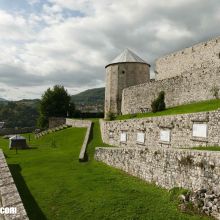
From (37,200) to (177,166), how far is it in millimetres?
5510

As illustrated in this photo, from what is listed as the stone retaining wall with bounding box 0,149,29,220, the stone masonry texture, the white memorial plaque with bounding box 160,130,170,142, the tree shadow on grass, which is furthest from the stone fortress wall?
the stone retaining wall with bounding box 0,149,29,220

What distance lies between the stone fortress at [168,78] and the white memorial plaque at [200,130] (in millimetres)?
9556

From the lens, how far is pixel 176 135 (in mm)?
16938

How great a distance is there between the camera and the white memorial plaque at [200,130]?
14870 millimetres

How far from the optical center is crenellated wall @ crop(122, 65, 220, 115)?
24739mm

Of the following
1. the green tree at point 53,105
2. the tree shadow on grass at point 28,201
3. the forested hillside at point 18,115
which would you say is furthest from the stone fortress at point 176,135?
the forested hillside at point 18,115

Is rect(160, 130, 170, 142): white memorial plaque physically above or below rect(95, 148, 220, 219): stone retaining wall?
above

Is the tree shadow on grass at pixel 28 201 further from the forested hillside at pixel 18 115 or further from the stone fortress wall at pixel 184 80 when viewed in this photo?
the forested hillside at pixel 18 115

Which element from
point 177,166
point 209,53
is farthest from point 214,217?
point 209,53

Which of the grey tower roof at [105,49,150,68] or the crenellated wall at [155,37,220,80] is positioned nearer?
the crenellated wall at [155,37,220,80]

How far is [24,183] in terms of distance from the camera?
636 inches

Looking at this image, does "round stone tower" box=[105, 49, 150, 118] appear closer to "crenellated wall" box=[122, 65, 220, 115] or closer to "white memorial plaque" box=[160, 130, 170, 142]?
"crenellated wall" box=[122, 65, 220, 115]

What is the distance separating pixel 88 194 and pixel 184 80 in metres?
16.9

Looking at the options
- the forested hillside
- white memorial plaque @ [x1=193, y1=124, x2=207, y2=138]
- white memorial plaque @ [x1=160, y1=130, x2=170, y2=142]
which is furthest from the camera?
the forested hillside
